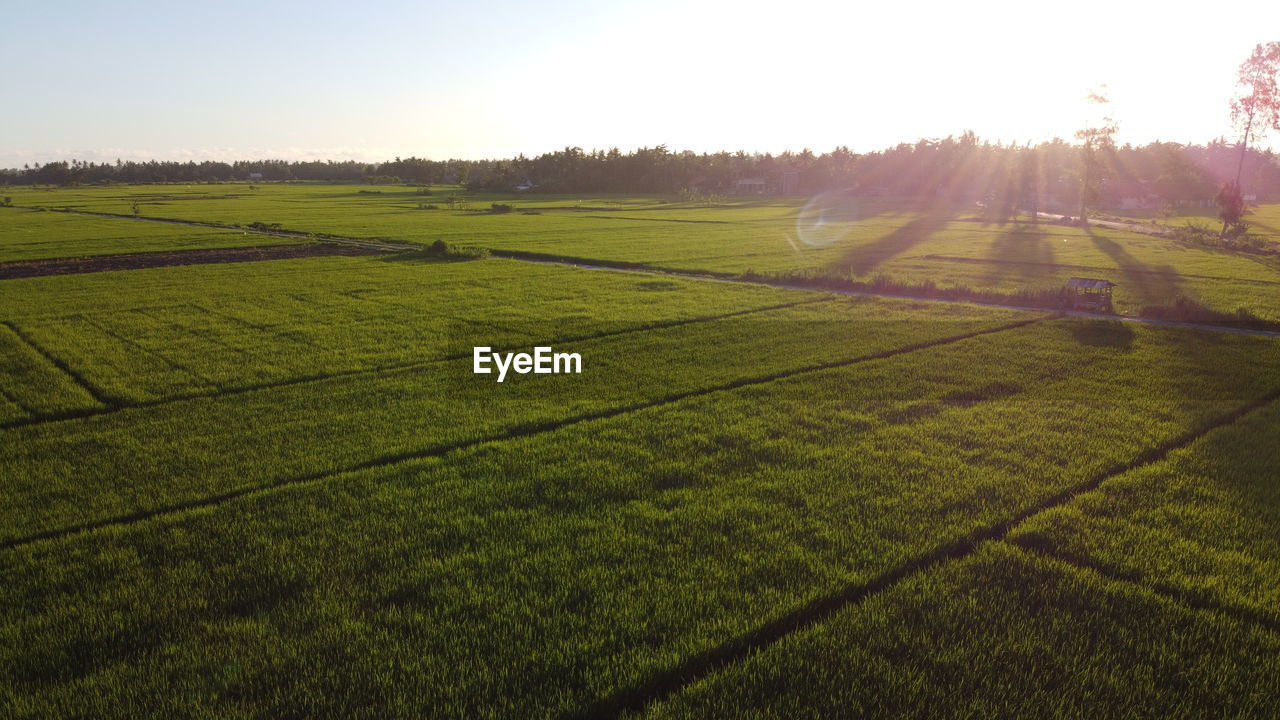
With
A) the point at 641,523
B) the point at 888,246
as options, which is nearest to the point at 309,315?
the point at 641,523

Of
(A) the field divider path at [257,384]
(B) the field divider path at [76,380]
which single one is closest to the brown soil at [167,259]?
(A) the field divider path at [257,384]

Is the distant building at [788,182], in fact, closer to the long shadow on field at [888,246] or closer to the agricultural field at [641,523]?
the long shadow on field at [888,246]

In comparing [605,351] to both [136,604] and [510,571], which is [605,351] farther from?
[136,604]

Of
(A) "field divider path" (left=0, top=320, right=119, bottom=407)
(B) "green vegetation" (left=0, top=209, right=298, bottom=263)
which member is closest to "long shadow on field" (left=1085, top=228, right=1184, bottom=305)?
(A) "field divider path" (left=0, top=320, right=119, bottom=407)

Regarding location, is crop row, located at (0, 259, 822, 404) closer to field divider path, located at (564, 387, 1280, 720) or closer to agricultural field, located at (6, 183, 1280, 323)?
Result: agricultural field, located at (6, 183, 1280, 323)

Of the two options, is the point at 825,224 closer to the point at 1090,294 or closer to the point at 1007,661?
the point at 1090,294
